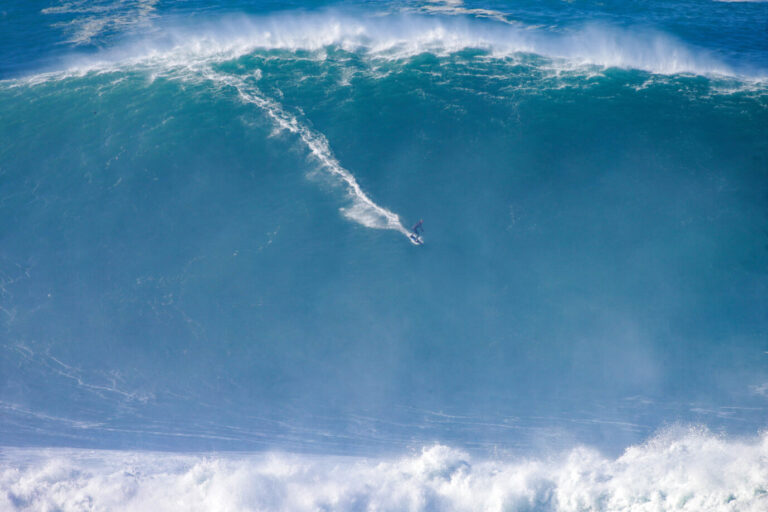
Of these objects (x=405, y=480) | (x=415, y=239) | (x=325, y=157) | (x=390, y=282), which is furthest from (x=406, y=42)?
(x=405, y=480)

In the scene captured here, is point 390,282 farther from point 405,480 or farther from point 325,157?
point 325,157

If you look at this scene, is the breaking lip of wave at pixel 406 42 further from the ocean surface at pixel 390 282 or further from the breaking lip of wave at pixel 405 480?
the breaking lip of wave at pixel 405 480

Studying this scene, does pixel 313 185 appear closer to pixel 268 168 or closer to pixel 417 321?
pixel 268 168

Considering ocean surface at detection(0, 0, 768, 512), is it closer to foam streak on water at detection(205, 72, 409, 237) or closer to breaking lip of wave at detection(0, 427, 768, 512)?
breaking lip of wave at detection(0, 427, 768, 512)

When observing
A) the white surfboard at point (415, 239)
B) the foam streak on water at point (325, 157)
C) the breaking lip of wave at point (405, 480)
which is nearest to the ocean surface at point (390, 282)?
the breaking lip of wave at point (405, 480)

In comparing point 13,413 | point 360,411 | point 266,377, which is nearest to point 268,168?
point 266,377

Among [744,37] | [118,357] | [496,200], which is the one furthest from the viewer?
[744,37]
